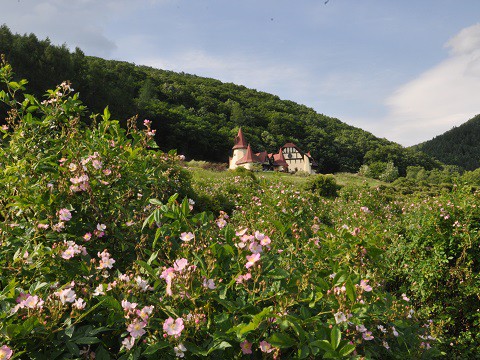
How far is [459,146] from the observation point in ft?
319

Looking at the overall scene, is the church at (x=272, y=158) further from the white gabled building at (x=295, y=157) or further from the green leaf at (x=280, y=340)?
the green leaf at (x=280, y=340)

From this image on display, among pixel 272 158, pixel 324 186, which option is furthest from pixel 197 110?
pixel 324 186

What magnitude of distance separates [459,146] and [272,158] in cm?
7742

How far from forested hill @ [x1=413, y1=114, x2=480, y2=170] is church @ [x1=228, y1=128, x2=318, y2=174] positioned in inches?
2230

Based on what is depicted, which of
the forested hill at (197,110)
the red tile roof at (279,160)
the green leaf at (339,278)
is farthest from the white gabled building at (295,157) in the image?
the green leaf at (339,278)

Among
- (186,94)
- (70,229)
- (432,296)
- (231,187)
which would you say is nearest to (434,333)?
(432,296)

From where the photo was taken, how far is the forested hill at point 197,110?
1232 inches

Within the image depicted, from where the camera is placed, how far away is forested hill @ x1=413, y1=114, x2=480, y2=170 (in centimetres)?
8862

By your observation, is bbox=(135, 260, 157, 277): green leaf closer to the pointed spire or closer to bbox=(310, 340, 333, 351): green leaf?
bbox=(310, 340, 333, 351): green leaf

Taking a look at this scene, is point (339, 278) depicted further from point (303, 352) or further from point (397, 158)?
point (397, 158)

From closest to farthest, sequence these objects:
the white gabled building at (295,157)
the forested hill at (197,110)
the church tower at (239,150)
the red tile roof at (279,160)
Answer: the forested hill at (197,110) → the church tower at (239,150) → the red tile roof at (279,160) → the white gabled building at (295,157)

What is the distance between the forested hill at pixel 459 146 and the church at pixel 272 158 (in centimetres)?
5664

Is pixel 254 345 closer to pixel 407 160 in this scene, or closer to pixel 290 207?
pixel 290 207

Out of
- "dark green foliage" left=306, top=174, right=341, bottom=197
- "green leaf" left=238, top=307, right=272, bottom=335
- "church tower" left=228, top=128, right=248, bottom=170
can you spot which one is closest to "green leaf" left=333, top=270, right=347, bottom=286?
"green leaf" left=238, top=307, right=272, bottom=335
